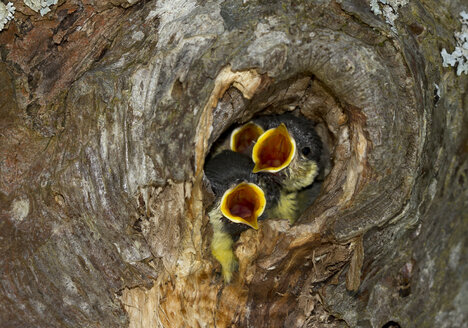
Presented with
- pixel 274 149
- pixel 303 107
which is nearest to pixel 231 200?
pixel 274 149

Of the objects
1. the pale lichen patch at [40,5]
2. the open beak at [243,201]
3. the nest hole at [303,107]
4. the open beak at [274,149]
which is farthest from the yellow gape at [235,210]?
the pale lichen patch at [40,5]

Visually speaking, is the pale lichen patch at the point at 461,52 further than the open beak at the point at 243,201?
No

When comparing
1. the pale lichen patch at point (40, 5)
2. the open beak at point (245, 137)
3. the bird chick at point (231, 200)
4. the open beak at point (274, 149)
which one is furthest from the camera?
the open beak at point (245, 137)

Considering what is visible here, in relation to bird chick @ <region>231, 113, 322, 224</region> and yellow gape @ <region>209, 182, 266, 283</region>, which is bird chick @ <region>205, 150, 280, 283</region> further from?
bird chick @ <region>231, 113, 322, 224</region>

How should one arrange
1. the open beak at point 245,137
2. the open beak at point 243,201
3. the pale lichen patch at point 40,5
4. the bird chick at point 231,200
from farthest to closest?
the open beak at point 245,137, the open beak at point 243,201, the bird chick at point 231,200, the pale lichen patch at point 40,5

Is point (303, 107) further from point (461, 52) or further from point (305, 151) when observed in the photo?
point (461, 52)

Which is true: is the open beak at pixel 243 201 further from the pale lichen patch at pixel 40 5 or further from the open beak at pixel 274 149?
the pale lichen patch at pixel 40 5

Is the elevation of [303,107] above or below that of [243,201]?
above

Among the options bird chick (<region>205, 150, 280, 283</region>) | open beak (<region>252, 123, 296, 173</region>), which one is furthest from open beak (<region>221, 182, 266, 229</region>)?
open beak (<region>252, 123, 296, 173</region>)

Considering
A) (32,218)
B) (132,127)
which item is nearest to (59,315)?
(32,218)
